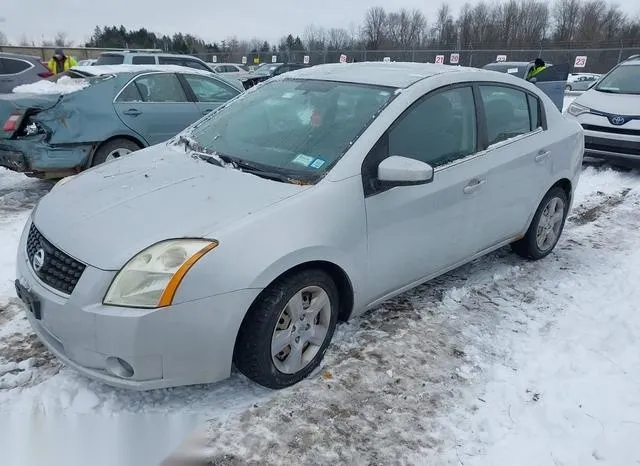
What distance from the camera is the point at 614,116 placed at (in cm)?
791

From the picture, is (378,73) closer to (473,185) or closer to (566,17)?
(473,185)

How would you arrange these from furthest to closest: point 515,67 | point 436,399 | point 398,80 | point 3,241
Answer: point 515,67, point 3,241, point 398,80, point 436,399

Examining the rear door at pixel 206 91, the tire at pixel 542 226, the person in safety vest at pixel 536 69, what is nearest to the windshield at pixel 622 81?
the person in safety vest at pixel 536 69

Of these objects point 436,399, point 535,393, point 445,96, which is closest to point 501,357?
point 535,393

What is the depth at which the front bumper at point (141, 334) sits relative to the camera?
2.31 metres

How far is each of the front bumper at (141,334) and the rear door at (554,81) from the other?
12.6m

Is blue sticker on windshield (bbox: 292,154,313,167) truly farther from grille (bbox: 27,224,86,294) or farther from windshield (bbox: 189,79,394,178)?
grille (bbox: 27,224,86,294)

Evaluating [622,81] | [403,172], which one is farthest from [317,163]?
[622,81]

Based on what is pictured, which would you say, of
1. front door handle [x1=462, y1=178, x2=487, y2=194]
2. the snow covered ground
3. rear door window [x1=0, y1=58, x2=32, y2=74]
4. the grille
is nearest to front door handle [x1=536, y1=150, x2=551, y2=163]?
front door handle [x1=462, y1=178, x2=487, y2=194]

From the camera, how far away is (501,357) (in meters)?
3.23

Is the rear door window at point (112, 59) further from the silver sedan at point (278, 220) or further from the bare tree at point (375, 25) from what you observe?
the bare tree at point (375, 25)

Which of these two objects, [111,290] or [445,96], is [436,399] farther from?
[445,96]

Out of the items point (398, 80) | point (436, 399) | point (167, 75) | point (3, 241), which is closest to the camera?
point (436, 399)

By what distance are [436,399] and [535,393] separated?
56 centimetres
